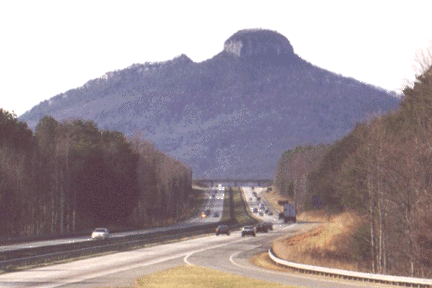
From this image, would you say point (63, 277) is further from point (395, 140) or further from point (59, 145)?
point (59, 145)

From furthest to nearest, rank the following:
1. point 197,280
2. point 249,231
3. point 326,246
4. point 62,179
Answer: point 62,179 < point 249,231 < point 326,246 < point 197,280

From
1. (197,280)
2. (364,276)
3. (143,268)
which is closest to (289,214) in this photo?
(143,268)

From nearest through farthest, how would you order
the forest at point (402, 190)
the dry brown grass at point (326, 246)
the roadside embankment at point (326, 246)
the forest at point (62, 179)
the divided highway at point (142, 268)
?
the divided highway at point (142, 268)
the forest at point (402, 190)
the roadside embankment at point (326, 246)
the dry brown grass at point (326, 246)
the forest at point (62, 179)

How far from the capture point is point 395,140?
215 feet

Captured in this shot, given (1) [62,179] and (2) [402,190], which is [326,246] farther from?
(1) [62,179]

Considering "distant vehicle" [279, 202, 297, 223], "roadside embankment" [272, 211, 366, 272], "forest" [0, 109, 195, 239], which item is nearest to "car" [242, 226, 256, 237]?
"roadside embankment" [272, 211, 366, 272]

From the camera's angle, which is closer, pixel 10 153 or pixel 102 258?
pixel 102 258

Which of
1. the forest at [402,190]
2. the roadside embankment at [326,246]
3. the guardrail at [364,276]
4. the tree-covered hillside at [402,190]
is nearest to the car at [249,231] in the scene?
the roadside embankment at [326,246]

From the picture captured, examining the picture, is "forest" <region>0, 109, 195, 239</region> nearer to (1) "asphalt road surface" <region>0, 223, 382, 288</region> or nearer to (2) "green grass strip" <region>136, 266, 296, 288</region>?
(1) "asphalt road surface" <region>0, 223, 382, 288</region>

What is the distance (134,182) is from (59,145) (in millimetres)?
18493

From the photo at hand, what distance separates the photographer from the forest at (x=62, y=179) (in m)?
103

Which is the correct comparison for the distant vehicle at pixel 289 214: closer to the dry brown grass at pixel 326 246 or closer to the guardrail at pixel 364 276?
the dry brown grass at pixel 326 246

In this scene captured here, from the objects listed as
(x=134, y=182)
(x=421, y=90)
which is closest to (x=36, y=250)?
(x=421, y=90)

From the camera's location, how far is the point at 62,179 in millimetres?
112562
